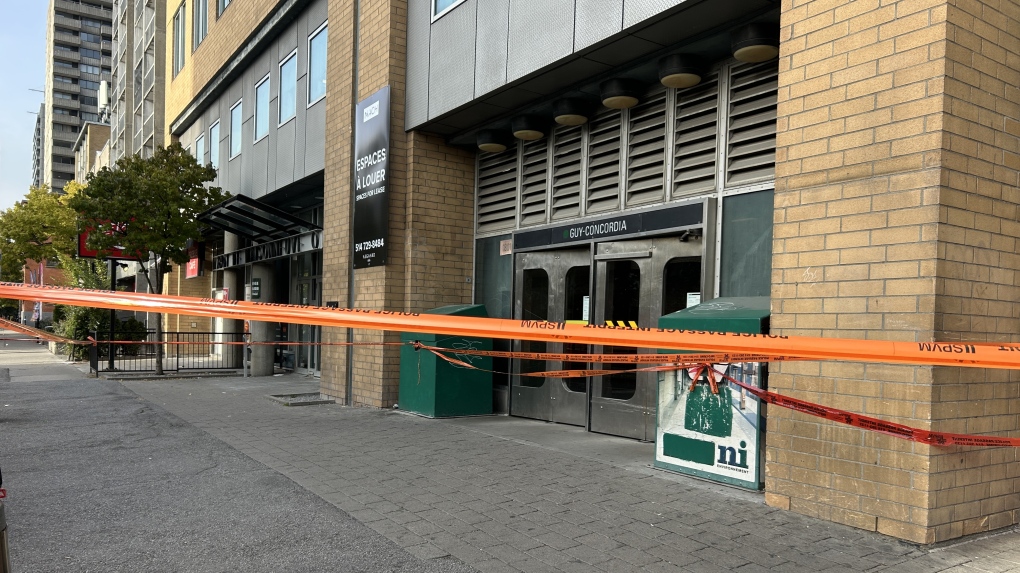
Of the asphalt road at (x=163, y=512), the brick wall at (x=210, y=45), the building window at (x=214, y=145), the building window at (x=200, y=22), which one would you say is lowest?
the asphalt road at (x=163, y=512)

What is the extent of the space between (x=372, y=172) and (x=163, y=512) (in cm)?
644

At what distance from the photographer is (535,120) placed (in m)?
9.22

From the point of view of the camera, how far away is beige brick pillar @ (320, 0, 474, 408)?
10.2m

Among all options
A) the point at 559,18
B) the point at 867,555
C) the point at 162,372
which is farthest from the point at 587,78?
the point at 162,372

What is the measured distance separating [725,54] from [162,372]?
1423 centimetres

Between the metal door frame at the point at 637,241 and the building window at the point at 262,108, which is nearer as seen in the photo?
the metal door frame at the point at 637,241

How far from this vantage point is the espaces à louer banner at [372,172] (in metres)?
10.2

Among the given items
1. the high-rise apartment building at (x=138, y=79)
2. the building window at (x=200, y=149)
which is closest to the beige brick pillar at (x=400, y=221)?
the building window at (x=200, y=149)

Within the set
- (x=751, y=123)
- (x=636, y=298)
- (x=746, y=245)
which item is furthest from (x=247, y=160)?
(x=746, y=245)

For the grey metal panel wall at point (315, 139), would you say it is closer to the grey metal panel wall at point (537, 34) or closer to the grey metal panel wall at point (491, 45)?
the grey metal panel wall at point (491, 45)

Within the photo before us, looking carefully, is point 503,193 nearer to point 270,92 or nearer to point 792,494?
point 792,494

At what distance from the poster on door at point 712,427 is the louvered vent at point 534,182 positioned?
13.2 feet

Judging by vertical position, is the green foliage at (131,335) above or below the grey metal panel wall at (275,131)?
below

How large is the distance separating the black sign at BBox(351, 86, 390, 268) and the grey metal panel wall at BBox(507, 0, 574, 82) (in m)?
2.65
